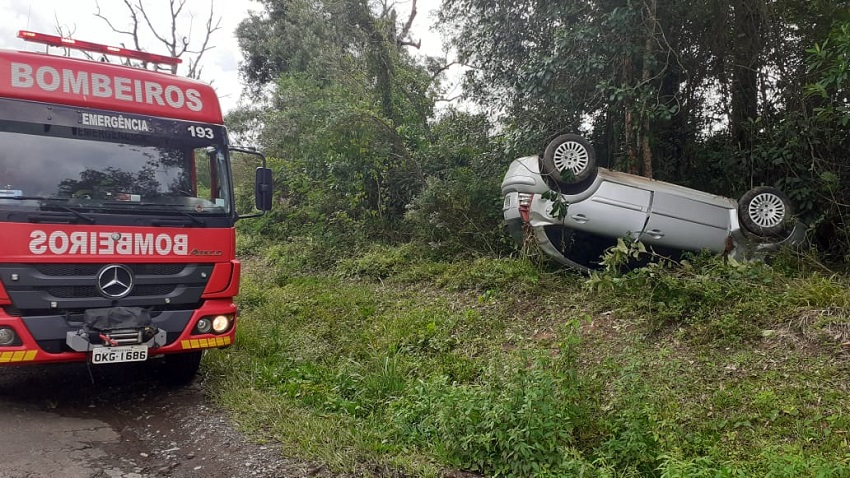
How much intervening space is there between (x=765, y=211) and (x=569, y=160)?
7.60ft

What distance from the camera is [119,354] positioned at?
452cm

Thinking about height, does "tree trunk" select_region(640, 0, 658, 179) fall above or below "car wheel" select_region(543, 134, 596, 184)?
above

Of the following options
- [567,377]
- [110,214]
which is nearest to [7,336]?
[110,214]

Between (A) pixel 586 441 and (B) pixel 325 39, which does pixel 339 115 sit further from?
(A) pixel 586 441

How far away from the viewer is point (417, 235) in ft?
32.8

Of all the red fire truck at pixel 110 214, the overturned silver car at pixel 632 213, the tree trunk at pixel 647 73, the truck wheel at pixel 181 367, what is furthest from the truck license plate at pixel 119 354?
the tree trunk at pixel 647 73

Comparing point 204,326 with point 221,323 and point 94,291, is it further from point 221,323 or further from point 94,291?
point 94,291

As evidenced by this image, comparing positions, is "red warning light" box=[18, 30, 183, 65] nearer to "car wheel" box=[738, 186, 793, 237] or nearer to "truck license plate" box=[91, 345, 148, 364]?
"truck license plate" box=[91, 345, 148, 364]

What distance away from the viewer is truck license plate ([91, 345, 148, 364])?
14.6ft

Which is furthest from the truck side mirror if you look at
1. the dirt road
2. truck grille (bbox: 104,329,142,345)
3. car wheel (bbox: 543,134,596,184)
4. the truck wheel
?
car wheel (bbox: 543,134,596,184)

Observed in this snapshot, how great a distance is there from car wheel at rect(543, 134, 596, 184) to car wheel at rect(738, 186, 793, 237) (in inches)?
71.3

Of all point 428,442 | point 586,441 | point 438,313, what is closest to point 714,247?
point 438,313

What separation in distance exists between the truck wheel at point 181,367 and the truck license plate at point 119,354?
768mm

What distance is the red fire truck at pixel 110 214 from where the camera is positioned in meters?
4.35
